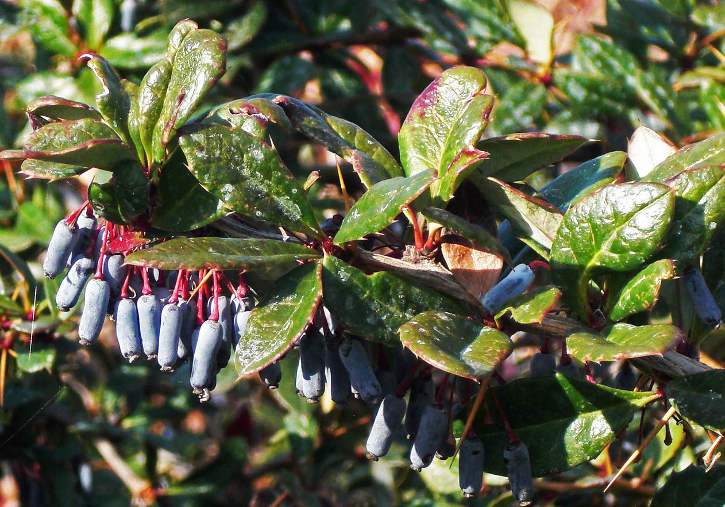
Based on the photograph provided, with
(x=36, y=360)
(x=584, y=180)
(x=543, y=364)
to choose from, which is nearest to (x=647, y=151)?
(x=584, y=180)

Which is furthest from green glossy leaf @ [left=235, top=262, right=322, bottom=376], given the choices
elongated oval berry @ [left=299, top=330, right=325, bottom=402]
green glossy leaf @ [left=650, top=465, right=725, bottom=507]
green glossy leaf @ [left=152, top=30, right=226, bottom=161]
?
green glossy leaf @ [left=650, top=465, right=725, bottom=507]

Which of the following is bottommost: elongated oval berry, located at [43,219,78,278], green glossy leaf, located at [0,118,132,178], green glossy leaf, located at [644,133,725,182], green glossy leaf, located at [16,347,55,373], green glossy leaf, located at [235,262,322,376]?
green glossy leaf, located at [16,347,55,373]

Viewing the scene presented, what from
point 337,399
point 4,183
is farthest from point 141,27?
point 337,399

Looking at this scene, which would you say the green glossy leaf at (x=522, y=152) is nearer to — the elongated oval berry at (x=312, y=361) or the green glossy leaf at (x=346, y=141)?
the green glossy leaf at (x=346, y=141)

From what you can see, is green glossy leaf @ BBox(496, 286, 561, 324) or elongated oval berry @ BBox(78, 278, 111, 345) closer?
green glossy leaf @ BBox(496, 286, 561, 324)

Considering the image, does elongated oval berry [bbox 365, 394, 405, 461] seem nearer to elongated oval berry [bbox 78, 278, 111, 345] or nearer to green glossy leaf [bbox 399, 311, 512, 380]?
green glossy leaf [bbox 399, 311, 512, 380]
